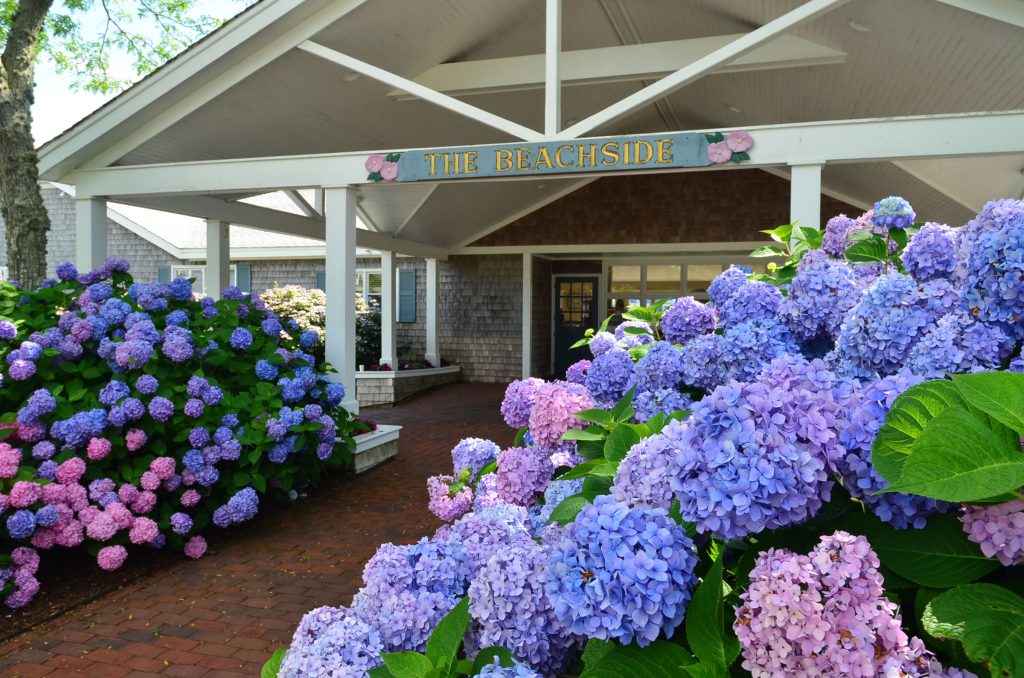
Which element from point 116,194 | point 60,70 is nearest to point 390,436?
point 116,194

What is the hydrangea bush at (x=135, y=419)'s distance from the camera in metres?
3.76

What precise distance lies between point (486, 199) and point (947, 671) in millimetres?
11536

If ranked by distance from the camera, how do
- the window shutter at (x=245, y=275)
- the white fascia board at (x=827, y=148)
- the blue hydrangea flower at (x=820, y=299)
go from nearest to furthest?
the blue hydrangea flower at (x=820, y=299) < the white fascia board at (x=827, y=148) < the window shutter at (x=245, y=275)

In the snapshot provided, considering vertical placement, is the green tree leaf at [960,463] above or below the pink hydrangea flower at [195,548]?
above

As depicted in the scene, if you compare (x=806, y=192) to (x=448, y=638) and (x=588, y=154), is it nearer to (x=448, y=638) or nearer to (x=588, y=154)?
(x=588, y=154)

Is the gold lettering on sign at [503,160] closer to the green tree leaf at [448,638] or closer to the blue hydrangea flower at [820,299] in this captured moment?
the blue hydrangea flower at [820,299]

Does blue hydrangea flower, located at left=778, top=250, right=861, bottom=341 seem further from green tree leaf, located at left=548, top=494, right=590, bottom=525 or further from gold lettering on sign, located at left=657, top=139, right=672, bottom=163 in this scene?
gold lettering on sign, located at left=657, top=139, right=672, bottom=163

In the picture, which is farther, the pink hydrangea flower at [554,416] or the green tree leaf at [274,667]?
the pink hydrangea flower at [554,416]

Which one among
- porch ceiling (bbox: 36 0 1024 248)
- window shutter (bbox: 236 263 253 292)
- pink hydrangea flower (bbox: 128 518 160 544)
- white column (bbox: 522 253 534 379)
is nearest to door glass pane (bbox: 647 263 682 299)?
white column (bbox: 522 253 534 379)

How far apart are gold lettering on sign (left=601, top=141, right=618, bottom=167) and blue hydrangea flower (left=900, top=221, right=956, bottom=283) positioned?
3.94 m

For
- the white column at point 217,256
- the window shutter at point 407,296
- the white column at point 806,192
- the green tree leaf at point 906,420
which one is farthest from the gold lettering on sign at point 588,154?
the window shutter at point 407,296

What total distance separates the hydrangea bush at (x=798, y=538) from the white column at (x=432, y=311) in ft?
39.5

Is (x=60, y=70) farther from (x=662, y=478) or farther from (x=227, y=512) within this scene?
(x=662, y=478)

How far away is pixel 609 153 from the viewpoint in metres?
5.14
